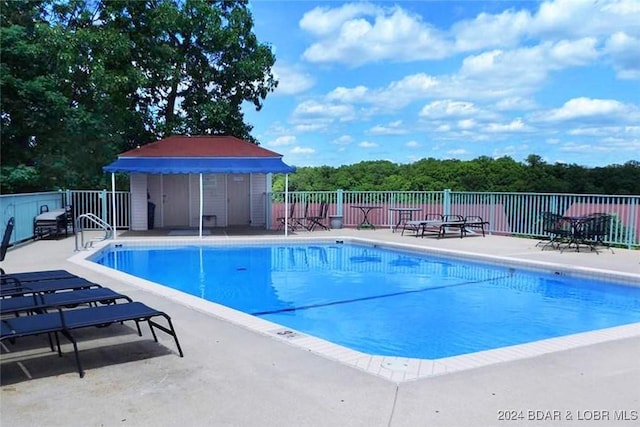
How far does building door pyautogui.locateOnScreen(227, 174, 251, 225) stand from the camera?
17453 millimetres

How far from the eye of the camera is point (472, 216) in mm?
15750

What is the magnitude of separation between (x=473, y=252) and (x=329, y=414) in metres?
9.05

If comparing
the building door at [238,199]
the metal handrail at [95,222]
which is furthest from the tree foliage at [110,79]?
the metal handrail at [95,222]

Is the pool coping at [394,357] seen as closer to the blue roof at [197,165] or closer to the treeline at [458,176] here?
the blue roof at [197,165]

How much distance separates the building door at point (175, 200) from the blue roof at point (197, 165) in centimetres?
194

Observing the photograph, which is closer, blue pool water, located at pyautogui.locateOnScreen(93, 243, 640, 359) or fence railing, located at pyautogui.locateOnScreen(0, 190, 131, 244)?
blue pool water, located at pyautogui.locateOnScreen(93, 243, 640, 359)

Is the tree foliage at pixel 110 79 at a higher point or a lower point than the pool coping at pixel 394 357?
higher

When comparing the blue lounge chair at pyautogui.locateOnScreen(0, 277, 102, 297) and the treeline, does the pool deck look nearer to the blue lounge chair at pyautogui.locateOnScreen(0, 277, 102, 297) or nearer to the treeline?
the blue lounge chair at pyautogui.locateOnScreen(0, 277, 102, 297)

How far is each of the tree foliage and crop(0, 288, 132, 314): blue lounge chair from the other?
13.5 m

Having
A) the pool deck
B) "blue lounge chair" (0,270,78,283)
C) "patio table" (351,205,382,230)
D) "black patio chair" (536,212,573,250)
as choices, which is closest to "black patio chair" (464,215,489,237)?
"black patio chair" (536,212,573,250)

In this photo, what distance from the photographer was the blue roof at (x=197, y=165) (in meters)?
14.2

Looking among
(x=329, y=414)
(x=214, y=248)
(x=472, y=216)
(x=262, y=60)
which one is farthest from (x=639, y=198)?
(x=262, y=60)

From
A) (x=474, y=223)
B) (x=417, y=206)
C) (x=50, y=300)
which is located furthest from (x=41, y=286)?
(x=417, y=206)

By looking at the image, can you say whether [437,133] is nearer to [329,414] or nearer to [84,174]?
[84,174]
